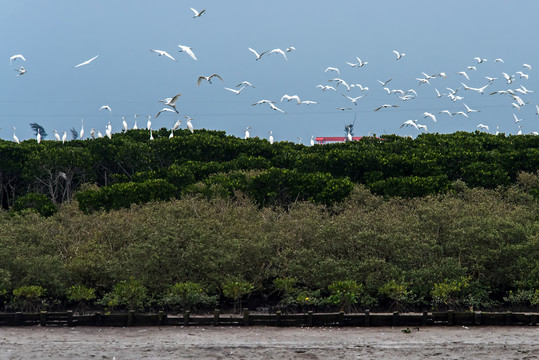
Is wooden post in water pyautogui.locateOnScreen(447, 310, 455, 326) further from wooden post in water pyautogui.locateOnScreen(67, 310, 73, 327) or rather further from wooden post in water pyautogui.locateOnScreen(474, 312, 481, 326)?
wooden post in water pyautogui.locateOnScreen(67, 310, 73, 327)

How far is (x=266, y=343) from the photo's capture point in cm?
2202

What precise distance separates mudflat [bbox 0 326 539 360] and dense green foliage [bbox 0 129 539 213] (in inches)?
634

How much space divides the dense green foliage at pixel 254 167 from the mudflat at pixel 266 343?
52.9 feet

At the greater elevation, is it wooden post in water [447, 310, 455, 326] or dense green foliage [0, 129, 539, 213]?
dense green foliage [0, 129, 539, 213]

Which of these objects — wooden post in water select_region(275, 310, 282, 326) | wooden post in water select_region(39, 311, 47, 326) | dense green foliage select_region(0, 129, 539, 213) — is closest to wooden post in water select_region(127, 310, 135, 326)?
wooden post in water select_region(39, 311, 47, 326)

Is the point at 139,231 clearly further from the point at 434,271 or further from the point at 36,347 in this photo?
the point at 434,271

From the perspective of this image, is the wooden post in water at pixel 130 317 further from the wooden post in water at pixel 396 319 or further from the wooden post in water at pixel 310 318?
the wooden post in water at pixel 396 319

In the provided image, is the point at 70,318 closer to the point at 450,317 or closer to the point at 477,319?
the point at 450,317

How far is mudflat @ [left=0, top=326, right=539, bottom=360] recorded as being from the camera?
2084 cm

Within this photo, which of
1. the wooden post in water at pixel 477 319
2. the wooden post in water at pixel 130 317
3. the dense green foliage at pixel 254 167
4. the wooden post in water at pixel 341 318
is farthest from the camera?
the dense green foliage at pixel 254 167

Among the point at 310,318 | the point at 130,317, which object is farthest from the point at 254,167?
the point at 310,318

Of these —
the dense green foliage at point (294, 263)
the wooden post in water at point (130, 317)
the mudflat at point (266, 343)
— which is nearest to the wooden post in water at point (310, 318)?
the mudflat at point (266, 343)

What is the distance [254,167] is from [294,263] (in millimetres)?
20605

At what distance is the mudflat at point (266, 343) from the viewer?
2084 cm
